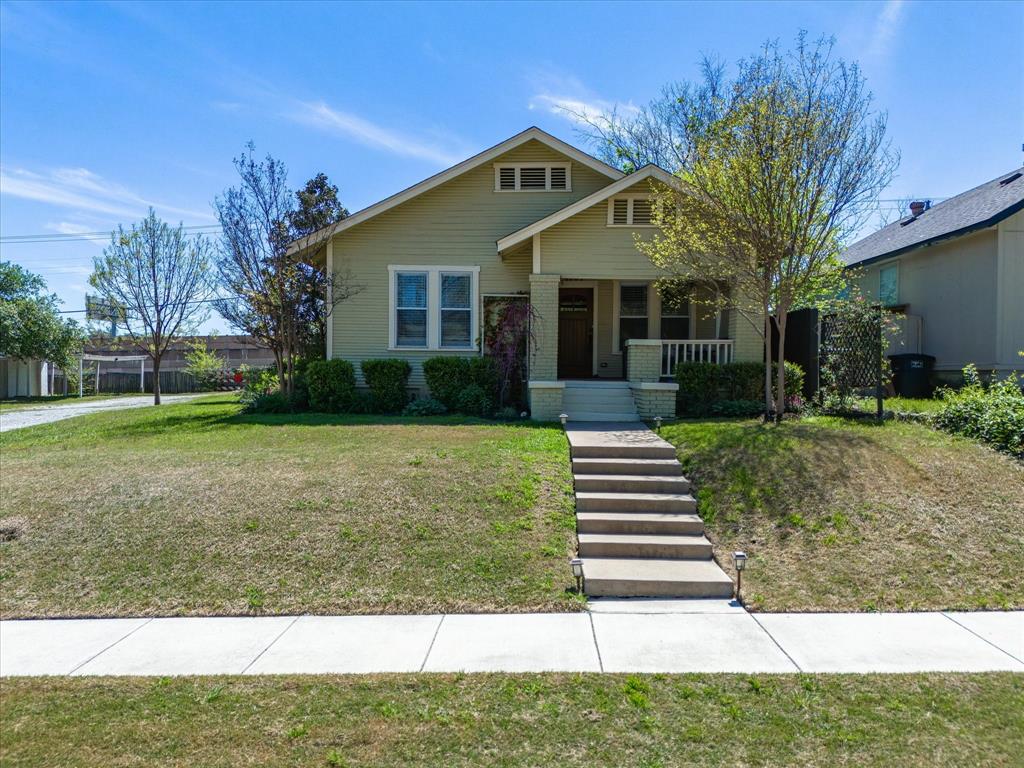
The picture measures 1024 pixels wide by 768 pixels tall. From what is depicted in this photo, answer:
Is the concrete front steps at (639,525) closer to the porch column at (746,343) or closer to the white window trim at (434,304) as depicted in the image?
the porch column at (746,343)

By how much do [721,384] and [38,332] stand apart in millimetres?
28464

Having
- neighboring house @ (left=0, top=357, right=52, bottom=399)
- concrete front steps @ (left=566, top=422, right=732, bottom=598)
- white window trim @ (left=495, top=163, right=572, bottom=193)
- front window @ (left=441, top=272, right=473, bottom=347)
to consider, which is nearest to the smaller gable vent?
white window trim @ (left=495, top=163, right=572, bottom=193)

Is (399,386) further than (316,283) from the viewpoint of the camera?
No

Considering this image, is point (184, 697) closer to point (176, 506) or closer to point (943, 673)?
point (176, 506)

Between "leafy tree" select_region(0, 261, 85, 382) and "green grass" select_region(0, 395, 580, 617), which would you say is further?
"leafy tree" select_region(0, 261, 85, 382)

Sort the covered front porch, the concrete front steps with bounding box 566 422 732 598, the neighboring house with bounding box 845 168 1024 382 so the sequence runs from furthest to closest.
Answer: the covered front porch → the neighboring house with bounding box 845 168 1024 382 → the concrete front steps with bounding box 566 422 732 598

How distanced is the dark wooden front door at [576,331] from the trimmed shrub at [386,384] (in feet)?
13.9

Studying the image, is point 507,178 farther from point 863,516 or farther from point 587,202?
point 863,516

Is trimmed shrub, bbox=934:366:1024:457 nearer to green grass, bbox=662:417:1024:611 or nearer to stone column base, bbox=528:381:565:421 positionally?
green grass, bbox=662:417:1024:611

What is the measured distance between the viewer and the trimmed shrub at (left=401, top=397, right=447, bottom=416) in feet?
42.1

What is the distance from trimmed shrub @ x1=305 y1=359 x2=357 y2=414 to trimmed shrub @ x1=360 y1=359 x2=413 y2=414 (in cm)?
44

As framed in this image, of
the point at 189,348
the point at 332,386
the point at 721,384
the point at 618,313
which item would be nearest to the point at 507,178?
the point at 618,313

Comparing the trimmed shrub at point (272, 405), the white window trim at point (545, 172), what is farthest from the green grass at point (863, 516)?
the trimmed shrub at point (272, 405)

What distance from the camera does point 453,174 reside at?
14156 millimetres
